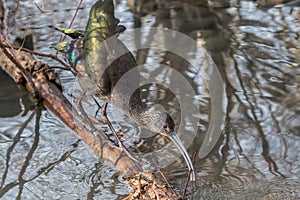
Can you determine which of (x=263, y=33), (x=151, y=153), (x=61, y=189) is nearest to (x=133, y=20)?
(x=263, y=33)

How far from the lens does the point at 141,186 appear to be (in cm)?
390

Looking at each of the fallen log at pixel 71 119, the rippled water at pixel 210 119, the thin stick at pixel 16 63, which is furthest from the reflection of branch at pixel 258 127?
the thin stick at pixel 16 63

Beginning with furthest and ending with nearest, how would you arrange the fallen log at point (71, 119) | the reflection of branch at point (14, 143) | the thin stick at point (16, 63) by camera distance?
the thin stick at point (16, 63)
the reflection of branch at point (14, 143)
the fallen log at point (71, 119)

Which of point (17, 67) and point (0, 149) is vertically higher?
point (17, 67)

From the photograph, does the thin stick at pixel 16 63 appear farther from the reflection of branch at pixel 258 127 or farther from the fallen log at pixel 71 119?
the reflection of branch at pixel 258 127

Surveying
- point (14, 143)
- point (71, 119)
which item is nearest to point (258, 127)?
point (71, 119)

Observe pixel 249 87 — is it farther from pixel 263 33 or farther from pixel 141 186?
pixel 141 186

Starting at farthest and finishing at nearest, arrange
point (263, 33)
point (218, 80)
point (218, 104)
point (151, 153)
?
1. point (263, 33)
2. point (218, 80)
3. point (218, 104)
4. point (151, 153)

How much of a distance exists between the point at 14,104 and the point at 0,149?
687mm

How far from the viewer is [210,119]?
5094mm

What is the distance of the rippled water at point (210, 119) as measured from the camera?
4.36 metres

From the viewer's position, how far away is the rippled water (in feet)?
Result: 14.3

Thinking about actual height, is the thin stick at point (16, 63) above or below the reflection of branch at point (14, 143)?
above

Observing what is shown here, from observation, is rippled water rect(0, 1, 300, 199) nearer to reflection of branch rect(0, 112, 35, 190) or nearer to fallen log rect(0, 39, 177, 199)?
reflection of branch rect(0, 112, 35, 190)
